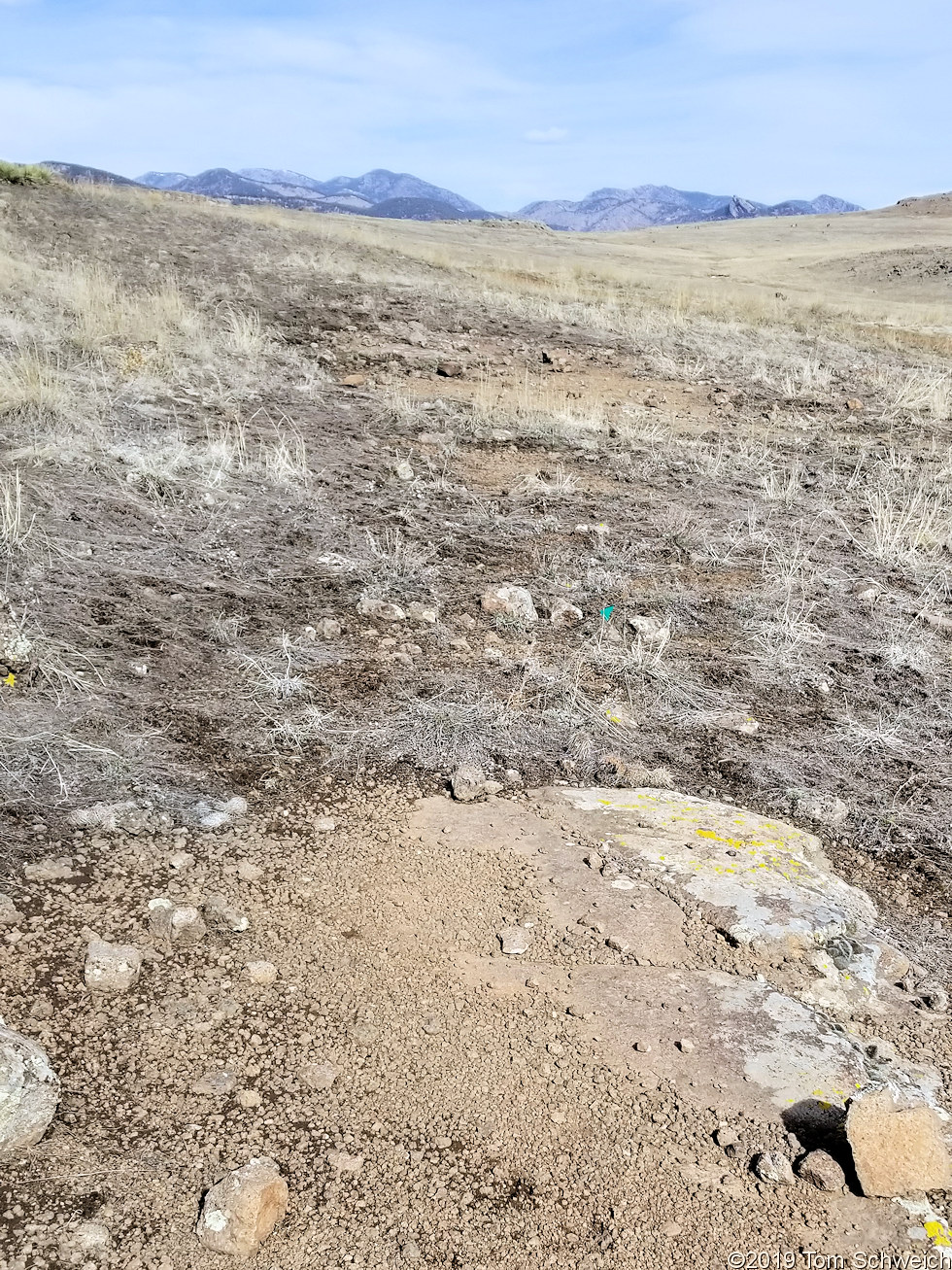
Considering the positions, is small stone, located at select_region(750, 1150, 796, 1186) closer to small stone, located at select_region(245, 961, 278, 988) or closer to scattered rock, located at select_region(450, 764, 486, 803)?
small stone, located at select_region(245, 961, 278, 988)

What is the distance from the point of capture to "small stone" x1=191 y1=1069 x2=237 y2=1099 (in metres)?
1.85

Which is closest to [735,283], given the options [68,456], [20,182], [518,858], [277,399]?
[20,182]

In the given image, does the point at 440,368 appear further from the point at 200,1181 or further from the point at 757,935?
the point at 200,1181

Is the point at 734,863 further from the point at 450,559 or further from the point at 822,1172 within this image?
the point at 450,559

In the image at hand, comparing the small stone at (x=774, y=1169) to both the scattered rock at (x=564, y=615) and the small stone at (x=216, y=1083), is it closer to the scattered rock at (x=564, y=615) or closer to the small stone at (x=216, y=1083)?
the small stone at (x=216, y=1083)

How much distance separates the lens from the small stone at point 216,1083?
72.9 inches

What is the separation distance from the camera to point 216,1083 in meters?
1.87

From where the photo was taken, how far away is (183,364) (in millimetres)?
7258

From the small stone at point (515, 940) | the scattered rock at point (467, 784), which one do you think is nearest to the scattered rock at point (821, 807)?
the scattered rock at point (467, 784)

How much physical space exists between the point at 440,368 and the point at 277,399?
7.03 feet

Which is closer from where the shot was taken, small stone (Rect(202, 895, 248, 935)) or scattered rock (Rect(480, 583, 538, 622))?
small stone (Rect(202, 895, 248, 935))

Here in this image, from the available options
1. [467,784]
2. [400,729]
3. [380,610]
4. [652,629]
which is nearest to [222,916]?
[467,784]

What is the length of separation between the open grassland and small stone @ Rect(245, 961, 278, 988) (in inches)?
29.4

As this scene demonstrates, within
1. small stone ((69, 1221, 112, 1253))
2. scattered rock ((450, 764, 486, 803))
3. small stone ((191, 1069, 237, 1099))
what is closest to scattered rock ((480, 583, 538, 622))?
scattered rock ((450, 764, 486, 803))
